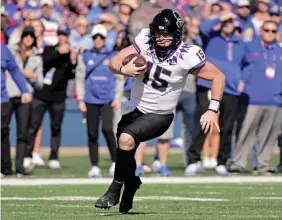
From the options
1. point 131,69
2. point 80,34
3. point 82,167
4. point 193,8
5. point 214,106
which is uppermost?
point 193,8

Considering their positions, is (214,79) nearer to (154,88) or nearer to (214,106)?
(214,106)

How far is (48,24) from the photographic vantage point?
20453mm

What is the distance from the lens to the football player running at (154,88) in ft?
33.1

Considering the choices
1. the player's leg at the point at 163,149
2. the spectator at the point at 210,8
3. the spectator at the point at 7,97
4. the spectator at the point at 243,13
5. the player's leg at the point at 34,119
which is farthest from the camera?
the spectator at the point at 243,13

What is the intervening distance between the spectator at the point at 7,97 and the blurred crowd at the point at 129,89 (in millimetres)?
14

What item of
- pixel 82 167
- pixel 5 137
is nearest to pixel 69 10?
pixel 82 167

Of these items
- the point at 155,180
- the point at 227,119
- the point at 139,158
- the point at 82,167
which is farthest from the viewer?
the point at 82,167

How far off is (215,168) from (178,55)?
27.0 feet

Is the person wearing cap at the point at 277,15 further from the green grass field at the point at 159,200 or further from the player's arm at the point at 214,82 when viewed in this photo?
the player's arm at the point at 214,82

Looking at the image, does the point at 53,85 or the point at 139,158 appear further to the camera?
the point at 53,85

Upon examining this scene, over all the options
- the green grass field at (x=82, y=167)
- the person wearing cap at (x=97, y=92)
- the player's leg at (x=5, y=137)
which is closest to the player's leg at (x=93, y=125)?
the person wearing cap at (x=97, y=92)

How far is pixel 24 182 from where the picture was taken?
49.0 ft

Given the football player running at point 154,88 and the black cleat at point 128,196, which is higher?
the football player running at point 154,88

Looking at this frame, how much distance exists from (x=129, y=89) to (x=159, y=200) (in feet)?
16.2
